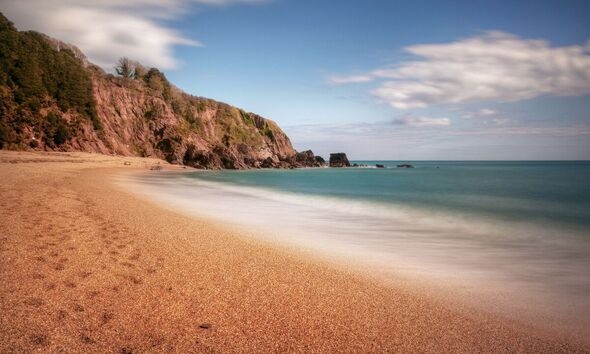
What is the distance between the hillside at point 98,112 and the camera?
43.4 metres

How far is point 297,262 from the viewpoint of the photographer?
6375 mm

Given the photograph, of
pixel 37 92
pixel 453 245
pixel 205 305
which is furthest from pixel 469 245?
pixel 37 92

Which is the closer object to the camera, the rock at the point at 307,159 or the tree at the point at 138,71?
the tree at the point at 138,71

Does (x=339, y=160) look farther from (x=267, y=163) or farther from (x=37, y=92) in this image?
(x=37, y=92)

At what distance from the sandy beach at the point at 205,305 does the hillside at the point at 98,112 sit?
44.6 metres

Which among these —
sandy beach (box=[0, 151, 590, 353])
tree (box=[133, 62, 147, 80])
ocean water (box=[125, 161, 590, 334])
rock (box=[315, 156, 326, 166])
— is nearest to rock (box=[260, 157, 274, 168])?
rock (box=[315, 156, 326, 166])

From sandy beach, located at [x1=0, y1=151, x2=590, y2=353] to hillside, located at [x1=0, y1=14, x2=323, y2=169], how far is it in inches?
1756

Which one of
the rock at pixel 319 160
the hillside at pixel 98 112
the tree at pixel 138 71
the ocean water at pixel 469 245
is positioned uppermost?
the tree at pixel 138 71

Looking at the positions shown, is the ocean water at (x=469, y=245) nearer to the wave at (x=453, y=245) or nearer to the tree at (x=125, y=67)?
the wave at (x=453, y=245)

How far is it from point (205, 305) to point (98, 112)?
203ft

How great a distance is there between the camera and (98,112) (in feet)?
183

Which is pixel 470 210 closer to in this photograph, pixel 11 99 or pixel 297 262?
pixel 297 262

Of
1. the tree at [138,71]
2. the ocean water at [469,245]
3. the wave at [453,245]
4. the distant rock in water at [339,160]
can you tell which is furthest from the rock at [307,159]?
the wave at [453,245]

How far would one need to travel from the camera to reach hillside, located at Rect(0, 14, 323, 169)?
43353mm
